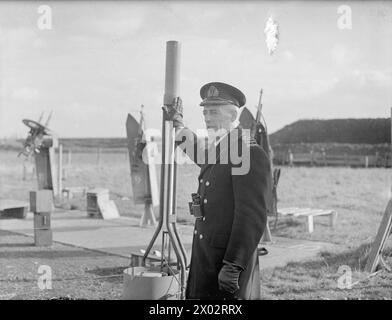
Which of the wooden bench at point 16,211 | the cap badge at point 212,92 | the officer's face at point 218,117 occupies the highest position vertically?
the cap badge at point 212,92

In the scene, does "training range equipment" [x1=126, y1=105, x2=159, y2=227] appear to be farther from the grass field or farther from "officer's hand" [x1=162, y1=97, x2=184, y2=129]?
"officer's hand" [x1=162, y1=97, x2=184, y2=129]

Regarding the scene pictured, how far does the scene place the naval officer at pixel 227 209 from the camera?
10.6 feet

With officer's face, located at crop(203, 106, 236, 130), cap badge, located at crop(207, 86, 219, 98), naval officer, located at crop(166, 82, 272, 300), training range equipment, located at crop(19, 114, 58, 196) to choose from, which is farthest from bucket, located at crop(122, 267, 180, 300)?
training range equipment, located at crop(19, 114, 58, 196)

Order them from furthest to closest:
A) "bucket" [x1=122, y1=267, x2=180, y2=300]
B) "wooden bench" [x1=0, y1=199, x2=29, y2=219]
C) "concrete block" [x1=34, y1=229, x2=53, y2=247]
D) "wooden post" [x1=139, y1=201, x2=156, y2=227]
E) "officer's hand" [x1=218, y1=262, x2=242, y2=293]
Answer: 1. "wooden bench" [x1=0, y1=199, x2=29, y2=219]
2. "wooden post" [x1=139, y1=201, x2=156, y2=227]
3. "concrete block" [x1=34, y1=229, x2=53, y2=247]
4. "bucket" [x1=122, y1=267, x2=180, y2=300]
5. "officer's hand" [x1=218, y1=262, x2=242, y2=293]

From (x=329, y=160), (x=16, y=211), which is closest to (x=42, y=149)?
(x=16, y=211)

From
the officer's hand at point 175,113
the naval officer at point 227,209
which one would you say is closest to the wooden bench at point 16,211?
the officer's hand at point 175,113

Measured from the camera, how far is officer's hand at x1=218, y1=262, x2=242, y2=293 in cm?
315

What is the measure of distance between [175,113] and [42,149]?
9.39m

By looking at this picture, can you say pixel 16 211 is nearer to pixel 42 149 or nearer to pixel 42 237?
pixel 42 149

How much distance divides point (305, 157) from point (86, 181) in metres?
15.8

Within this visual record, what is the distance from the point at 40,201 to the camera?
27.3 ft

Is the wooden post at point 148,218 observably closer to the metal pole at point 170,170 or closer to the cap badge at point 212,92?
the metal pole at point 170,170

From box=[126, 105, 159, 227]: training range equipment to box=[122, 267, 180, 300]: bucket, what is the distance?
572 cm

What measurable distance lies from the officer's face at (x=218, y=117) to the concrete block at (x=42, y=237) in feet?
18.4
